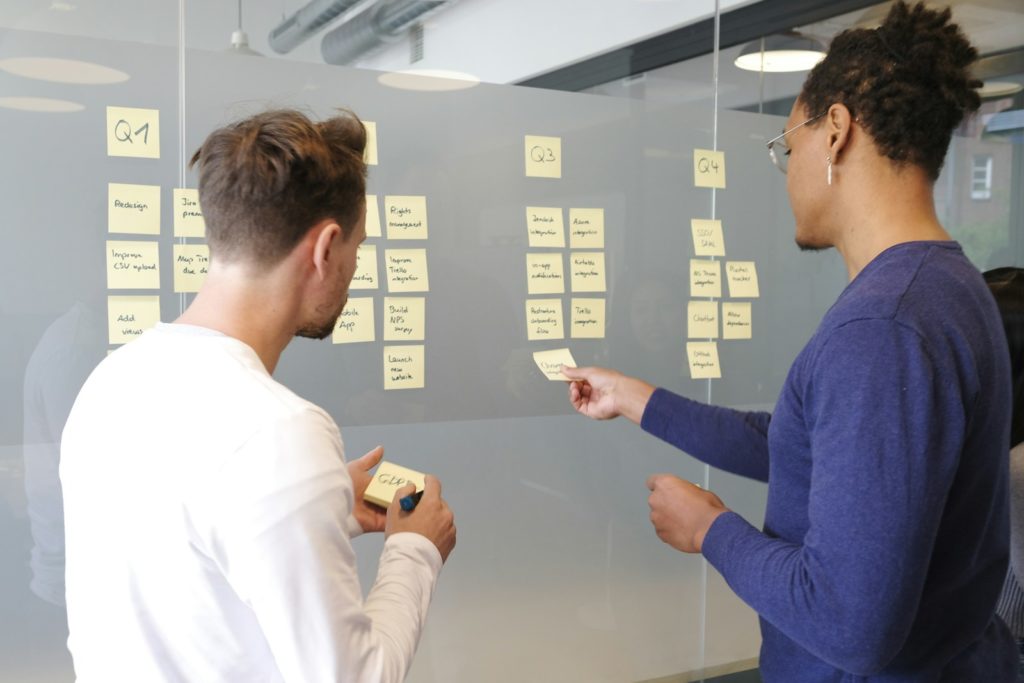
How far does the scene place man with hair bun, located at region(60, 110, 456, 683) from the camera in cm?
90

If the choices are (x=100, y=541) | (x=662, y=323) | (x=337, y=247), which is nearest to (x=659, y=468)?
(x=662, y=323)

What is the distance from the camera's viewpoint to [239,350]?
0.99m

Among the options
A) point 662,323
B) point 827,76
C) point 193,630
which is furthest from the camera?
point 662,323

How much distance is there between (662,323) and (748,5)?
100 centimetres

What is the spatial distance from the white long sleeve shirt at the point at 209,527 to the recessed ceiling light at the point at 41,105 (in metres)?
1.00

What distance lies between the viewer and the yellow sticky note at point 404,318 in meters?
2.10

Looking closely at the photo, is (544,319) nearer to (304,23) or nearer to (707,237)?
(707,237)

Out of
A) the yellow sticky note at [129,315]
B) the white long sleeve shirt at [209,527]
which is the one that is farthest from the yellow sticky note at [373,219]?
the white long sleeve shirt at [209,527]

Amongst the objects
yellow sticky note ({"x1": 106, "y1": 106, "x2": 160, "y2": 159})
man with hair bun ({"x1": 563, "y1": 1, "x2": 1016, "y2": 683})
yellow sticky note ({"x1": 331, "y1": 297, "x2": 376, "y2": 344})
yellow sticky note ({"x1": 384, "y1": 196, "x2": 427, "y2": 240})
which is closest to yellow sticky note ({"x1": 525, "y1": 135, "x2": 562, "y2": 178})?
yellow sticky note ({"x1": 384, "y1": 196, "x2": 427, "y2": 240})

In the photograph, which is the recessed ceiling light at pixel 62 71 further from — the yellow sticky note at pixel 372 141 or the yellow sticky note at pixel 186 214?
the yellow sticky note at pixel 372 141

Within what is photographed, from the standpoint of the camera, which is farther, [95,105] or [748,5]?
[748,5]

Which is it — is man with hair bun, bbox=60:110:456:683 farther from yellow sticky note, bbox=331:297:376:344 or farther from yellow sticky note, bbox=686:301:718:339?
yellow sticky note, bbox=686:301:718:339

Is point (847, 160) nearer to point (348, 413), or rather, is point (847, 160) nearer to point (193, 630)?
point (193, 630)

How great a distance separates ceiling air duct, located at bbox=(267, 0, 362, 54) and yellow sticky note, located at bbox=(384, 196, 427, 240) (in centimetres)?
40
